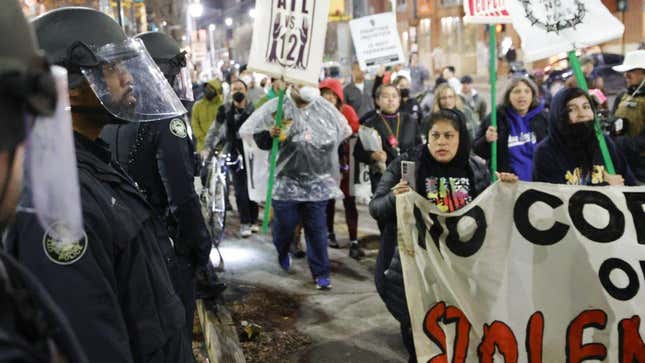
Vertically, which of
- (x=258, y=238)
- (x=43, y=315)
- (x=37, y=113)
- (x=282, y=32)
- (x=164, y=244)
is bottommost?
(x=258, y=238)

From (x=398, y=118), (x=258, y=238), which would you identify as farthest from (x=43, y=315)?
(x=258, y=238)

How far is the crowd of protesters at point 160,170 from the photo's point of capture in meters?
1.11

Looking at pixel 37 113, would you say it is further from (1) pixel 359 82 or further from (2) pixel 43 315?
(1) pixel 359 82

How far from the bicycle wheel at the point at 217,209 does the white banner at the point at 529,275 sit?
4.19m

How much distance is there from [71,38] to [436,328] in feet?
8.26

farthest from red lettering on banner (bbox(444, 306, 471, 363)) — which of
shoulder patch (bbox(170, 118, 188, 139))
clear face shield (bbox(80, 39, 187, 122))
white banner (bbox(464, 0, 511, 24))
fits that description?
white banner (bbox(464, 0, 511, 24))

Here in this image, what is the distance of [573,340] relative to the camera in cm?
395

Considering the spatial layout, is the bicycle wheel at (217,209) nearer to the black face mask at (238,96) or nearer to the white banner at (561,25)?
the black face mask at (238,96)

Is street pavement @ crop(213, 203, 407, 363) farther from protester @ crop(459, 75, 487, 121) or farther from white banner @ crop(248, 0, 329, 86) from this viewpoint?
protester @ crop(459, 75, 487, 121)

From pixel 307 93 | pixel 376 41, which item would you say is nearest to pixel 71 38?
pixel 307 93

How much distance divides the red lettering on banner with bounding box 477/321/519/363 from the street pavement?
139 centimetres

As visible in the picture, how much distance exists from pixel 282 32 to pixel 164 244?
162 inches

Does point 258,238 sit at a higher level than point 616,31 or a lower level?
lower

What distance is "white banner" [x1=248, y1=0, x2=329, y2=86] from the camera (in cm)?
669
